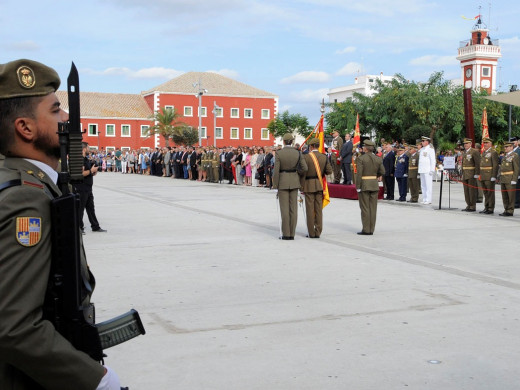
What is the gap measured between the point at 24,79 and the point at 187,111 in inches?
3667

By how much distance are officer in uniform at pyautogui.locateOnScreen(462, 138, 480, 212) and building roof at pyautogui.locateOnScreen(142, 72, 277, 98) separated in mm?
76191

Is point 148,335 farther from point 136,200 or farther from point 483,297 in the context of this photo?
point 136,200

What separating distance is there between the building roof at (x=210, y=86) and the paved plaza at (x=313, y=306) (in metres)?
81.9

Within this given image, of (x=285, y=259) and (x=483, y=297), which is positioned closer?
(x=483, y=297)

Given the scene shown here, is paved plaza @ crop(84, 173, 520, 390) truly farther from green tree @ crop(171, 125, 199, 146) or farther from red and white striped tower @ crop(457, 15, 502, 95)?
red and white striped tower @ crop(457, 15, 502, 95)

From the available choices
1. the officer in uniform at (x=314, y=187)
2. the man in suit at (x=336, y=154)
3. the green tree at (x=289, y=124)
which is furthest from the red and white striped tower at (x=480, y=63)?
the officer in uniform at (x=314, y=187)

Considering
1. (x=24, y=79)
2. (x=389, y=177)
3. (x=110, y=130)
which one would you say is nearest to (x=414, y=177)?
(x=389, y=177)

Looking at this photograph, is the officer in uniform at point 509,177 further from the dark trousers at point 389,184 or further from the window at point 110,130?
the window at point 110,130

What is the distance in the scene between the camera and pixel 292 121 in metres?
81.7

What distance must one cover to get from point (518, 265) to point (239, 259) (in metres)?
4.01

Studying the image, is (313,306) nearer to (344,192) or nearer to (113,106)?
(344,192)

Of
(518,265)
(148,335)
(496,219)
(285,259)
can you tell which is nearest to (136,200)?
(496,219)

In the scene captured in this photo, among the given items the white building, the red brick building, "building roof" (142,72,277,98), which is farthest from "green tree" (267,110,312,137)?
the white building

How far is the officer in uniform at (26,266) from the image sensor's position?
178cm
